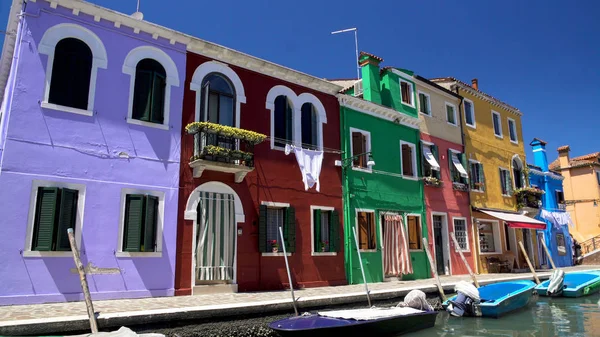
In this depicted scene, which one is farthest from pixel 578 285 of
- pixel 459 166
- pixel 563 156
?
pixel 563 156

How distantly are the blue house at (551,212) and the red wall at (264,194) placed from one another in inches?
693

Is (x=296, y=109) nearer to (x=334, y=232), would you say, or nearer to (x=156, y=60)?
(x=334, y=232)

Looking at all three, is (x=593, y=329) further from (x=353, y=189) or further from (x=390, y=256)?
(x=353, y=189)

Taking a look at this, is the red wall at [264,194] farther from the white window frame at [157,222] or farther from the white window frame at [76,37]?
the white window frame at [76,37]

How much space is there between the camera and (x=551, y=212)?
28312mm

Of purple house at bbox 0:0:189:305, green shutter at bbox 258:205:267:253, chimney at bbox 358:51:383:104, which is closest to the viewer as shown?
purple house at bbox 0:0:189:305

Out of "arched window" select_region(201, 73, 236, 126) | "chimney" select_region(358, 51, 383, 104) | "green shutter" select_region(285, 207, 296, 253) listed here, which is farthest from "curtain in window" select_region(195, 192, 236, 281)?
"chimney" select_region(358, 51, 383, 104)

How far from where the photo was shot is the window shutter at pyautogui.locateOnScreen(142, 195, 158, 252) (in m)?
→ 11.8

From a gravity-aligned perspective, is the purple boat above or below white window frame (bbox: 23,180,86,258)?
below

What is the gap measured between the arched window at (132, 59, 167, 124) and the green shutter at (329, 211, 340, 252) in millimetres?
7219

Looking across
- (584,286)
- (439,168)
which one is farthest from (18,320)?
(584,286)

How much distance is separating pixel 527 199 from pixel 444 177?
24.7 ft

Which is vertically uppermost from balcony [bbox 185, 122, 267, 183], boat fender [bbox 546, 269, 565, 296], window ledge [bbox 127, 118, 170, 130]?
window ledge [bbox 127, 118, 170, 130]

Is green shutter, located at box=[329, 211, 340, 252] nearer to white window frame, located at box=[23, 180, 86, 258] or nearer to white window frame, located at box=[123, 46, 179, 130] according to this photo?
white window frame, located at box=[123, 46, 179, 130]
